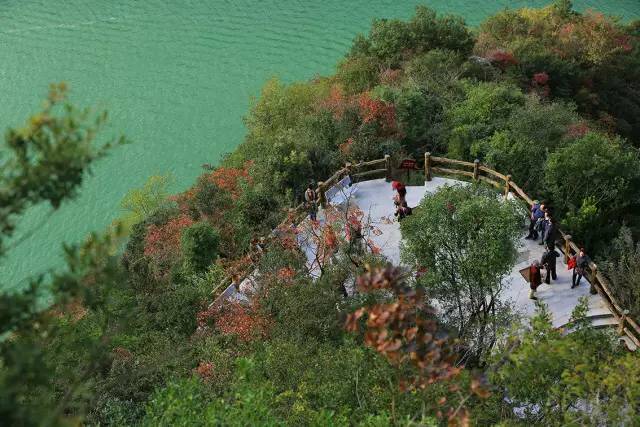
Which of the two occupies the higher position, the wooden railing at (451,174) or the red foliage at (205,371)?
the red foliage at (205,371)

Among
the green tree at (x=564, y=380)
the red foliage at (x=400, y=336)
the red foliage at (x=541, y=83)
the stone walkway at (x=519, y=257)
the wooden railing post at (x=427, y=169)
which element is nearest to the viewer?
the red foliage at (x=400, y=336)

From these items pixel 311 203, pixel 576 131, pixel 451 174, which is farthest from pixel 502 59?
pixel 311 203

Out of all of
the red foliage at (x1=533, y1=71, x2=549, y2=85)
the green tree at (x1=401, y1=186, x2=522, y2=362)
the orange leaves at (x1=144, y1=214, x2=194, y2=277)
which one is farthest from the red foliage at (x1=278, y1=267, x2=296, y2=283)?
the red foliage at (x1=533, y1=71, x2=549, y2=85)

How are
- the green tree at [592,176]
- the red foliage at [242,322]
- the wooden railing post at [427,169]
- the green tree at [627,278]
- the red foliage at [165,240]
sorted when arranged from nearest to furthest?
the red foliage at [242,322] < the green tree at [627,278] < the green tree at [592,176] < the red foliage at [165,240] < the wooden railing post at [427,169]

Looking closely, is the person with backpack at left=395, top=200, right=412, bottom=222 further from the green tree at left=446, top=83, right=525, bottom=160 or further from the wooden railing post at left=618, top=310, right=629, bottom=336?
the wooden railing post at left=618, top=310, right=629, bottom=336

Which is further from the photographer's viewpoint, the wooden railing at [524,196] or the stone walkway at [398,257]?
the stone walkway at [398,257]

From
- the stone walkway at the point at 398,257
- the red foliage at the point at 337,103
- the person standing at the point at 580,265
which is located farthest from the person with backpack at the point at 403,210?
the red foliage at the point at 337,103

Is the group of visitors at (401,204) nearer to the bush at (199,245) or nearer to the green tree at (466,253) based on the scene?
the green tree at (466,253)

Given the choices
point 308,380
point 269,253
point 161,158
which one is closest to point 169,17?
point 161,158
